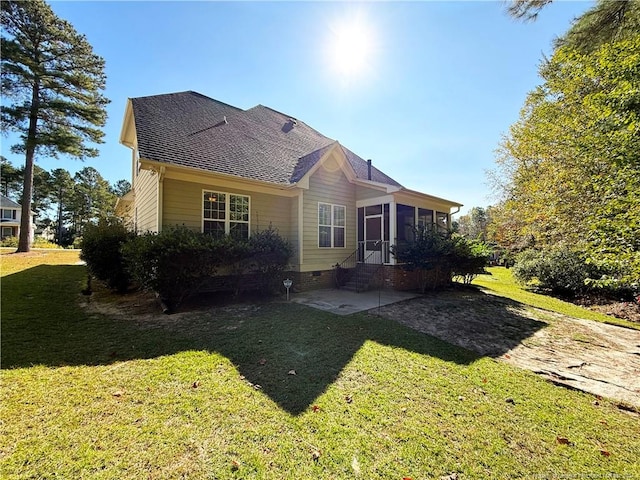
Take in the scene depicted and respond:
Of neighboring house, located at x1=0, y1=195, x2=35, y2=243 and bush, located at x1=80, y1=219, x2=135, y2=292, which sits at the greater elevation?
neighboring house, located at x1=0, y1=195, x2=35, y2=243

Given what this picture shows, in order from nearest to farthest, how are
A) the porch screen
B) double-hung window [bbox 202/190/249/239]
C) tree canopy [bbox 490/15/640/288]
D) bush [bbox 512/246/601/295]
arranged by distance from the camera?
tree canopy [bbox 490/15/640/288], double-hung window [bbox 202/190/249/239], bush [bbox 512/246/601/295], the porch screen

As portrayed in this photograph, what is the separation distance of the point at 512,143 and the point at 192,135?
22.4 m

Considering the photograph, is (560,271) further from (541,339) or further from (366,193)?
(366,193)

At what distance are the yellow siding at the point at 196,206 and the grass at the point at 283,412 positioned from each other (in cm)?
367

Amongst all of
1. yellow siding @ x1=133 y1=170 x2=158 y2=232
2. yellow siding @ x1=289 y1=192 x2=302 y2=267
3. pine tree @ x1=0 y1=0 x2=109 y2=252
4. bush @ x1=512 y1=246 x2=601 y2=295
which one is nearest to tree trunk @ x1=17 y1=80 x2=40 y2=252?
pine tree @ x1=0 y1=0 x2=109 y2=252

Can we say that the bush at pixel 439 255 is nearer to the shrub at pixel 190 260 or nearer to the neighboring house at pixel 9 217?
the shrub at pixel 190 260

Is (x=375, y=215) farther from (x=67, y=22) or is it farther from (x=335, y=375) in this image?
(x=67, y=22)

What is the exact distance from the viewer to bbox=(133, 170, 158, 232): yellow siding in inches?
327

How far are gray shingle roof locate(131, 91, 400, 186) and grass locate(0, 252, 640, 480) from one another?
18.3 feet

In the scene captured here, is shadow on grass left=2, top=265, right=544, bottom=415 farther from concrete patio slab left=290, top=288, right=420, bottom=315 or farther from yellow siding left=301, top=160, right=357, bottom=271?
yellow siding left=301, top=160, right=357, bottom=271

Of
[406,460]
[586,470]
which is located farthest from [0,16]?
[586,470]

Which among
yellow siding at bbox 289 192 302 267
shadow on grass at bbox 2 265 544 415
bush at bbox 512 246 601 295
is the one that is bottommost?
shadow on grass at bbox 2 265 544 415

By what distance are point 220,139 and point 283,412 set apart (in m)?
10.1

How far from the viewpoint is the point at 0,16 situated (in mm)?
15609
